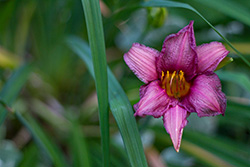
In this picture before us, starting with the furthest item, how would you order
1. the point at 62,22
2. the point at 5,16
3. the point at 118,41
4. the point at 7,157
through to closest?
the point at 118,41
the point at 62,22
the point at 5,16
the point at 7,157

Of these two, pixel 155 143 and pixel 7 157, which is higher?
pixel 7 157

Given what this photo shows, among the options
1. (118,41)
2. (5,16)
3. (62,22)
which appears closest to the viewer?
(5,16)

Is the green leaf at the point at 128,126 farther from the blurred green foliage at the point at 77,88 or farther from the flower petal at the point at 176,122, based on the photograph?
the blurred green foliage at the point at 77,88

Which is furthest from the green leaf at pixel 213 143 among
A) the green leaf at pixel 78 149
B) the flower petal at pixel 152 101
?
the flower petal at pixel 152 101

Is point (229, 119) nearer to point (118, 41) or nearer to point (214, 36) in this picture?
point (214, 36)

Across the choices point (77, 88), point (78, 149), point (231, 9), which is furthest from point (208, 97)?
point (77, 88)

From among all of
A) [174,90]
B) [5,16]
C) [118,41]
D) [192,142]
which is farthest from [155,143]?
[5,16]

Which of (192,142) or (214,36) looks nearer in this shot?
(192,142)
